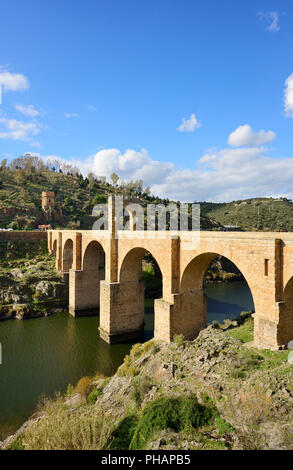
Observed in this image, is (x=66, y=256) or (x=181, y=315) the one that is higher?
(x=66, y=256)

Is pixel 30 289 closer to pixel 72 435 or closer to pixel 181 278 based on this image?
pixel 181 278

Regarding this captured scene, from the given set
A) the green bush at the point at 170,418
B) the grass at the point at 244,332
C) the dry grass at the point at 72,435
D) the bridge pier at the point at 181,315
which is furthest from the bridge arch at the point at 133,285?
the dry grass at the point at 72,435

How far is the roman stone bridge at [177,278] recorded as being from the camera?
956 centimetres

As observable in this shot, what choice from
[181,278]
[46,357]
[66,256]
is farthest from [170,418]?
[66,256]

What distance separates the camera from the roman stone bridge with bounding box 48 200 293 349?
956 centimetres

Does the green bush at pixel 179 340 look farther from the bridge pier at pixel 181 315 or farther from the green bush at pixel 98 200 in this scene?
the green bush at pixel 98 200

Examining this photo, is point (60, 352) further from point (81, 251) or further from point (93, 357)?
point (81, 251)

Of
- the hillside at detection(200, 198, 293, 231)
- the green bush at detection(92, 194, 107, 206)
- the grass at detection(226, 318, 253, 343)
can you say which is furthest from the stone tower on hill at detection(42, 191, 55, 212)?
the grass at detection(226, 318, 253, 343)

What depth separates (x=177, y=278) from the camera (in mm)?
13711

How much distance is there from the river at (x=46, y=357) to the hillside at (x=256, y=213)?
34291 mm

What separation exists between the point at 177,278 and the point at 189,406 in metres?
7.00

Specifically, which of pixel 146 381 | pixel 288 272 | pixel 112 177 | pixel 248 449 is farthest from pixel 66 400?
pixel 112 177
